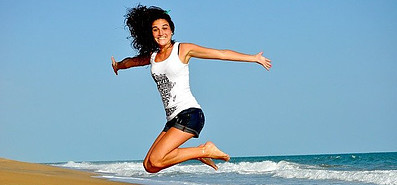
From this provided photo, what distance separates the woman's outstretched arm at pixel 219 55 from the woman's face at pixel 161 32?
0.22 meters

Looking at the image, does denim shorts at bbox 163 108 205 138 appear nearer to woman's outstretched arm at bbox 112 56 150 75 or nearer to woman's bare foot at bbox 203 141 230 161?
woman's bare foot at bbox 203 141 230 161

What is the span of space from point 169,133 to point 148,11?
1.41 metres

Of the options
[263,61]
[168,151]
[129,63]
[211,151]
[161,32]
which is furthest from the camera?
[129,63]

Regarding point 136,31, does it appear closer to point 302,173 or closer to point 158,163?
point 158,163

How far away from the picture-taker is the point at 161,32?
6656mm

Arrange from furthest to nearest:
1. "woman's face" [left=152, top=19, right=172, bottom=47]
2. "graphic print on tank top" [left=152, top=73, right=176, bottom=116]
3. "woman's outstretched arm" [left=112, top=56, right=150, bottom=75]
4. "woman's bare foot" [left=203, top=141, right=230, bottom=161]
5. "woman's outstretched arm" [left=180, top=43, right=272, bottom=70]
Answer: "woman's outstretched arm" [left=112, top=56, right=150, bottom=75] → "woman's bare foot" [left=203, top=141, right=230, bottom=161] → "woman's face" [left=152, top=19, right=172, bottom=47] → "graphic print on tank top" [left=152, top=73, right=176, bottom=116] → "woman's outstretched arm" [left=180, top=43, right=272, bottom=70]

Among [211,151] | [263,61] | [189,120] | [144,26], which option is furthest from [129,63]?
[263,61]

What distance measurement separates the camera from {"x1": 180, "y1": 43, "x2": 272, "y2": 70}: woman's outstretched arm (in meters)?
6.38

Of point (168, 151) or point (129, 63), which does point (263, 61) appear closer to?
point (168, 151)

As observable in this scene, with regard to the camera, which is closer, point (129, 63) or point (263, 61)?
point (263, 61)

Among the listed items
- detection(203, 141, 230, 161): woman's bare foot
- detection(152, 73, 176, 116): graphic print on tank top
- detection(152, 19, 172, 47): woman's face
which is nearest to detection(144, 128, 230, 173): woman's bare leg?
A: detection(203, 141, 230, 161): woman's bare foot

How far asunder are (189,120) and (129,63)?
49.3 inches

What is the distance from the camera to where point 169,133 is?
21.4 ft

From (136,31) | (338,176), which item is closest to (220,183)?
(338,176)
